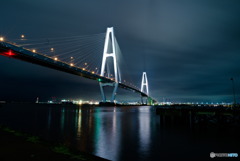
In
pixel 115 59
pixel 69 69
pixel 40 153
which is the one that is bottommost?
pixel 40 153

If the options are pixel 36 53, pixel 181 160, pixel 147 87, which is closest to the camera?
pixel 181 160

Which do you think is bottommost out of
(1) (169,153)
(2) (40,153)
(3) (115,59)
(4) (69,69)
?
(1) (169,153)

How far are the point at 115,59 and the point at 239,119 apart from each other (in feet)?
144

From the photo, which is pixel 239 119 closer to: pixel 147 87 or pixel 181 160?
pixel 181 160

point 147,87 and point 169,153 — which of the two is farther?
point 147,87

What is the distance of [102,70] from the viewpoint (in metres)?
54.4

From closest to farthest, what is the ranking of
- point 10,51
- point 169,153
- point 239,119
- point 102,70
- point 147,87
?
1. point 169,153
2. point 239,119
3. point 10,51
4. point 102,70
5. point 147,87

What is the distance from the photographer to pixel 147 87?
107875mm

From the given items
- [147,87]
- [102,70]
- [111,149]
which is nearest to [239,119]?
[111,149]

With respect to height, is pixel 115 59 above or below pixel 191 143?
above

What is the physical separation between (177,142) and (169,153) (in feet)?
8.90

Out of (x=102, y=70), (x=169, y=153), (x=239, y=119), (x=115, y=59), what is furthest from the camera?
(x=115, y=59)

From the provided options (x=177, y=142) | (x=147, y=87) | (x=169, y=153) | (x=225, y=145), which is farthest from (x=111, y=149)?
(x=147, y=87)

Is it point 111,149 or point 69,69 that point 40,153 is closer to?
point 111,149
